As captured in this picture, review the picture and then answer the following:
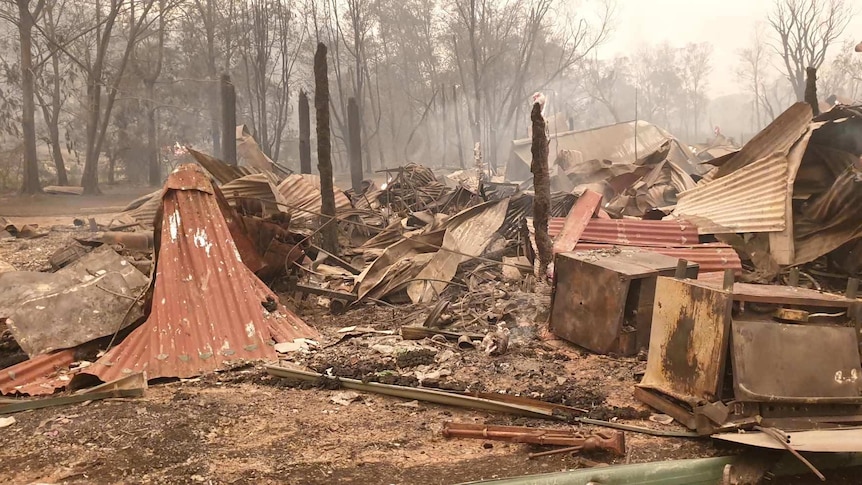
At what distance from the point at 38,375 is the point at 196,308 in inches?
48.1

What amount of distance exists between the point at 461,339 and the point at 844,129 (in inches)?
217

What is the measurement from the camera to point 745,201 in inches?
277

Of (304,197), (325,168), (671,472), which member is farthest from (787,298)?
(304,197)

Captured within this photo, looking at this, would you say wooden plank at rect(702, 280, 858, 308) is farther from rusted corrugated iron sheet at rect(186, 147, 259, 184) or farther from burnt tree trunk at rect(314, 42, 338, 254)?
rusted corrugated iron sheet at rect(186, 147, 259, 184)

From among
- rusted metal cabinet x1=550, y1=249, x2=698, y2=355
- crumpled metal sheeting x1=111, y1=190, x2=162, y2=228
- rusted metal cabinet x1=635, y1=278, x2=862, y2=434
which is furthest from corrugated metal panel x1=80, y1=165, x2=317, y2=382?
crumpled metal sheeting x1=111, y1=190, x2=162, y2=228

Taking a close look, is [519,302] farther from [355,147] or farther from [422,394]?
[355,147]

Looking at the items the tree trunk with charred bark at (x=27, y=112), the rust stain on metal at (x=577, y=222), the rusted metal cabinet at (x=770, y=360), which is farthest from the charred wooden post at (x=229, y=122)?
the rusted metal cabinet at (x=770, y=360)

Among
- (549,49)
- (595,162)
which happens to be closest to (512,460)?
(595,162)

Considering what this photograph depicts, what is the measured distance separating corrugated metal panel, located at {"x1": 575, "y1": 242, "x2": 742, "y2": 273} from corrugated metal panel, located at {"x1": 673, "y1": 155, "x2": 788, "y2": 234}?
877mm

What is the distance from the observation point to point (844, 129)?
271 inches

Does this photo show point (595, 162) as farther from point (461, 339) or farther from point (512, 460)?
point (512, 460)

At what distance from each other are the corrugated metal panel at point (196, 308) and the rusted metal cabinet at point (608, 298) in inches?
95.6

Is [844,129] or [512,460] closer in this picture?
[512,460]

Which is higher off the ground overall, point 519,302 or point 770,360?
point 770,360
